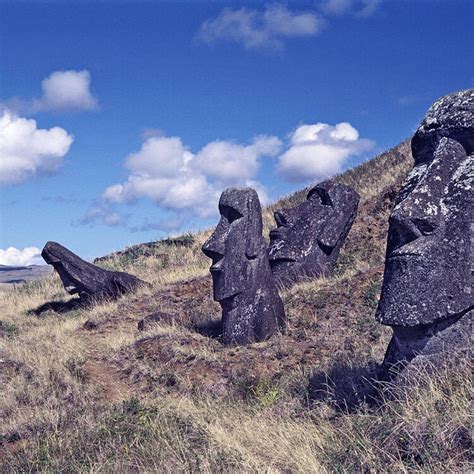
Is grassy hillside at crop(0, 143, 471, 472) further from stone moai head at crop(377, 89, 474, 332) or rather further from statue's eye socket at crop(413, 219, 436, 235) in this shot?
statue's eye socket at crop(413, 219, 436, 235)

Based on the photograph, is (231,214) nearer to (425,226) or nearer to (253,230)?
(253,230)

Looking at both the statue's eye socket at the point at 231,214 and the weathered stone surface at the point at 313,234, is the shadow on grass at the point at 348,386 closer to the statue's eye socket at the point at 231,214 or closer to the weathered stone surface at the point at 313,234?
the statue's eye socket at the point at 231,214

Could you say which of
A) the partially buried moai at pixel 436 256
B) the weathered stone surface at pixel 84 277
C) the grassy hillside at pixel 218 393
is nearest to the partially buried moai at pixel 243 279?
the grassy hillside at pixel 218 393

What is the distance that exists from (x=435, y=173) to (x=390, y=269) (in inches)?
35.8

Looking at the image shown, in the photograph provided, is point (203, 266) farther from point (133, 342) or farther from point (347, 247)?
point (133, 342)

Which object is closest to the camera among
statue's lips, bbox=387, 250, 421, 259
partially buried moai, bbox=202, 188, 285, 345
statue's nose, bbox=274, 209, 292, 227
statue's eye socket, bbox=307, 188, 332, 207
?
statue's lips, bbox=387, 250, 421, 259

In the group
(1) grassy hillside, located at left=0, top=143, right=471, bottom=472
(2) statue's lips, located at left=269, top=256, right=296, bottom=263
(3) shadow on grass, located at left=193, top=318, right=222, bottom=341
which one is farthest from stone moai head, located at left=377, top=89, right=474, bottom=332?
(2) statue's lips, located at left=269, top=256, right=296, bottom=263

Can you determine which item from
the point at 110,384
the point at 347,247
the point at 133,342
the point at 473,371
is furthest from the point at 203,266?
the point at 473,371

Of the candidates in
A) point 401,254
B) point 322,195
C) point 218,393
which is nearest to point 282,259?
point 322,195

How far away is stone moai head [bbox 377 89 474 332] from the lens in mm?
5734

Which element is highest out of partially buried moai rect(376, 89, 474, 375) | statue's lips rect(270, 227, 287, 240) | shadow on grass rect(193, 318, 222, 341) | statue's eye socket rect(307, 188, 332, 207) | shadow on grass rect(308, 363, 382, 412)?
statue's eye socket rect(307, 188, 332, 207)

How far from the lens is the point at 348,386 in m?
7.09

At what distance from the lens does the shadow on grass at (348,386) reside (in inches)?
257

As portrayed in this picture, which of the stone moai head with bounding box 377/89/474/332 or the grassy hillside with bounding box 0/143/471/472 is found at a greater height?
the stone moai head with bounding box 377/89/474/332
